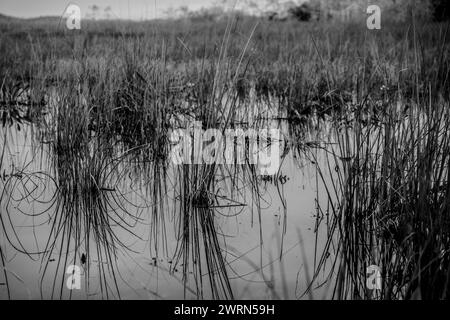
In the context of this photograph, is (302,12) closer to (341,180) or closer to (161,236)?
(341,180)

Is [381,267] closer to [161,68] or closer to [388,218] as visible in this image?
[388,218]

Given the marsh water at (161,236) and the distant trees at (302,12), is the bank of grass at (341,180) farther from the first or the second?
the distant trees at (302,12)

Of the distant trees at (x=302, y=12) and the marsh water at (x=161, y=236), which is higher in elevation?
the distant trees at (x=302, y=12)

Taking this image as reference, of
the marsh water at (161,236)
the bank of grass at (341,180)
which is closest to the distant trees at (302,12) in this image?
the bank of grass at (341,180)

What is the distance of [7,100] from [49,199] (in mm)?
2436

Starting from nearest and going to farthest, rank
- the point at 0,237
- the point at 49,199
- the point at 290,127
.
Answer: the point at 0,237, the point at 49,199, the point at 290,127

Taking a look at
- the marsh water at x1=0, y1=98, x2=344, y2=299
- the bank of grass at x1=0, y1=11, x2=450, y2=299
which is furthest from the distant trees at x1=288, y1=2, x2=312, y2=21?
the marsh water at x1=0, y1=98, x2=344, y2=299

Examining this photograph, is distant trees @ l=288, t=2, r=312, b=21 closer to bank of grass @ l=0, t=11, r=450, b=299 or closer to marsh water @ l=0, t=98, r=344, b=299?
bank of grass @ l=0, t=11, r=450, b=299

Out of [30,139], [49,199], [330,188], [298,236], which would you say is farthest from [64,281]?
[30,139]

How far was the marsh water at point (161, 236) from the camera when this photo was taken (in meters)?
1.24

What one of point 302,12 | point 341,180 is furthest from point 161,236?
point 302,12

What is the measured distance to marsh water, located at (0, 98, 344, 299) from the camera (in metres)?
1.24

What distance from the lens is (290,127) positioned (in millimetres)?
3297

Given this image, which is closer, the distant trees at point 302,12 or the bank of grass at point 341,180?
the bank of grass at point 341,180
